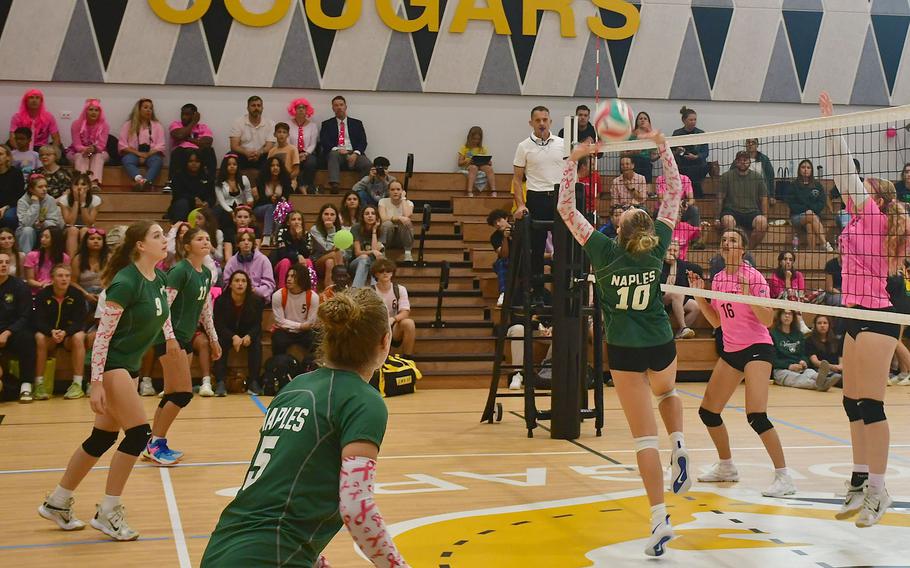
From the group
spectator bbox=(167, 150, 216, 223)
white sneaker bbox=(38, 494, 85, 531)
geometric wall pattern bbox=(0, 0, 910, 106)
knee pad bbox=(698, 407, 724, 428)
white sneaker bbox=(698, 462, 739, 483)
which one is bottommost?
white sneaker bbox=(38, 494, 85, 531)

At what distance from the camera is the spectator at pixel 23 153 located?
14.0 m

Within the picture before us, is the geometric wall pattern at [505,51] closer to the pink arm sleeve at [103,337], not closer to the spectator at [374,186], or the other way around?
the spectator at [374,186]

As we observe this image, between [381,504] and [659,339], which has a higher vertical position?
[659,339]

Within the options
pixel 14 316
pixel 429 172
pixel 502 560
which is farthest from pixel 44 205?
pixel 502 560

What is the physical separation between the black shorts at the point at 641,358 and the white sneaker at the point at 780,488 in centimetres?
165

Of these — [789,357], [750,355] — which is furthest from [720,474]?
[789,357]

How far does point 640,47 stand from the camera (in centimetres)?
1700

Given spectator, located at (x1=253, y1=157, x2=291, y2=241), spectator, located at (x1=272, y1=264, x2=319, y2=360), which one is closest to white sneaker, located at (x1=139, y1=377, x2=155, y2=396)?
spectator, located at (x1=272, y1=264, x2=319, y2=360)

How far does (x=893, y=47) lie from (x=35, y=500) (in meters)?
16.7

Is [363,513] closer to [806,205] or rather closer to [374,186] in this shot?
[806,205]

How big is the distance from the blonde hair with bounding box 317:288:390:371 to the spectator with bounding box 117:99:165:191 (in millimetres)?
12868

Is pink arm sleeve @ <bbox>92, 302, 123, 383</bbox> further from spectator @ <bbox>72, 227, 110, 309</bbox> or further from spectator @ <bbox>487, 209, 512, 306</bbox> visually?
spectator @ <bbox>487, 209, 512, 306</bbox>

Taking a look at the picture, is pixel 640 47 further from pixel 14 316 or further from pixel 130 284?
pixel 130 284

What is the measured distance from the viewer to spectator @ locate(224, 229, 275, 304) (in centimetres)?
1195
